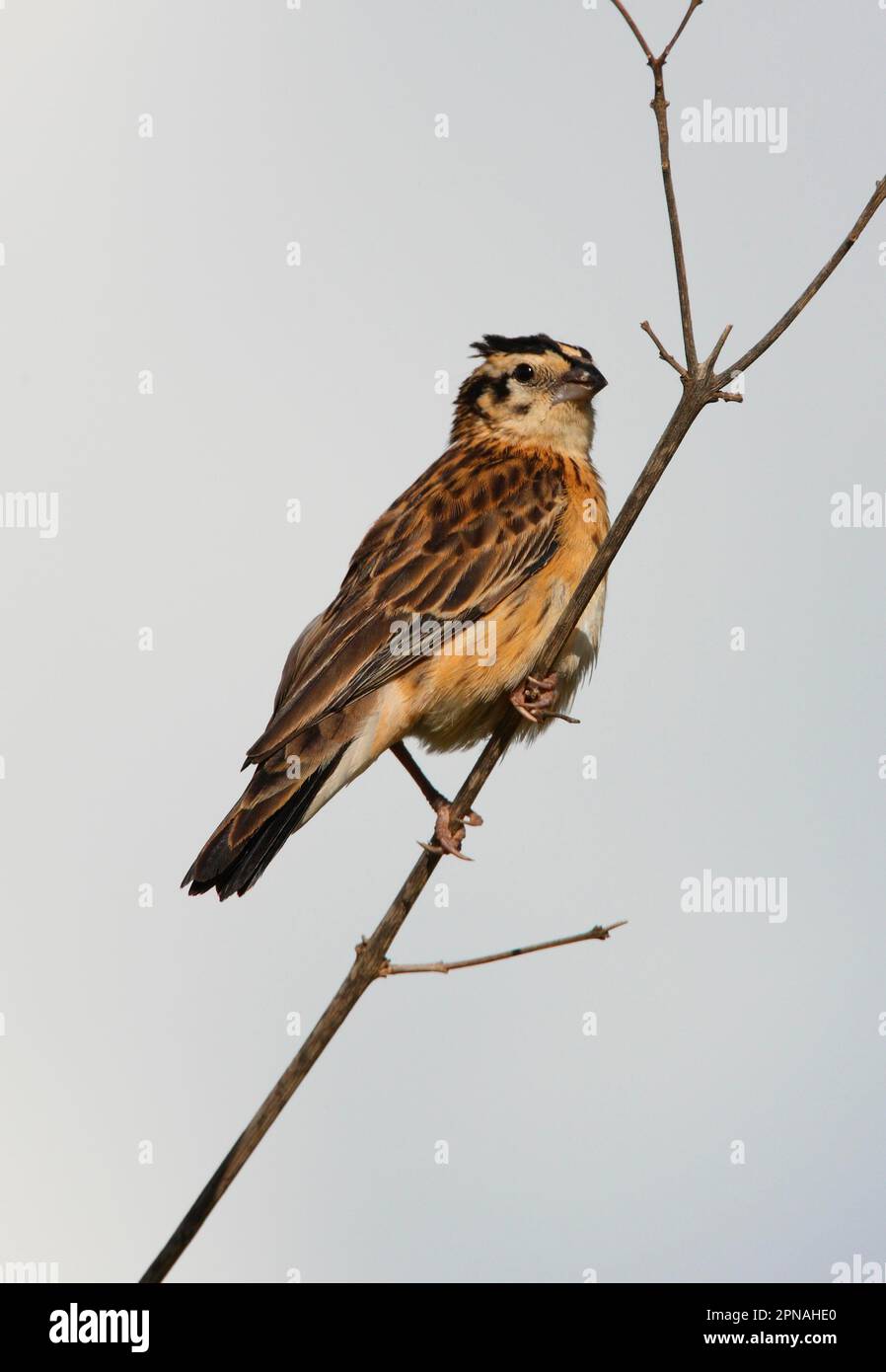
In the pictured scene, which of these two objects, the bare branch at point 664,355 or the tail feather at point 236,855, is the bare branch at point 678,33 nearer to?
the bare branch at point 664,355

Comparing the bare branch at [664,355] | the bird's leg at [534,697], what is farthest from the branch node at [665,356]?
the bird's leg at [534,697]

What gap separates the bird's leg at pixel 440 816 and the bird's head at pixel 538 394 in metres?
1.81

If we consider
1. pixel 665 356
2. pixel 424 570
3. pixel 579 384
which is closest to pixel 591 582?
pixel 665 356

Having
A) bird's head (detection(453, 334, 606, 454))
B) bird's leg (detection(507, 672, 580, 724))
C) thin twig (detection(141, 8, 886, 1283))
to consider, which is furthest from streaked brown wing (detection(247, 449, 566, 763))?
thin twig (detection(141, 8, 886, 1283))

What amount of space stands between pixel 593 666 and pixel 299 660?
1.41 meters

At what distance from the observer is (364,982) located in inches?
176

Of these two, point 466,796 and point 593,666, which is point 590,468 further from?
point 466,796

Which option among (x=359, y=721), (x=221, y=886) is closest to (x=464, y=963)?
(x=221, y=886)

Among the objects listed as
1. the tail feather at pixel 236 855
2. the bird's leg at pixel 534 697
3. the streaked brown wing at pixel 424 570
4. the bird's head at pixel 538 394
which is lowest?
the tail feather at pixel 236 855

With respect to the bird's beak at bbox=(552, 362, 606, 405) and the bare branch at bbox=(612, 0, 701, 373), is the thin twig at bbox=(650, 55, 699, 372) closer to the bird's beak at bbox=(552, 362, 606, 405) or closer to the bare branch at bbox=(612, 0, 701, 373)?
the bare branch at bbox=(612, 0, 701, 373)

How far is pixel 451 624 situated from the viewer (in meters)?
7.55

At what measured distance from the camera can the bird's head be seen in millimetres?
8586

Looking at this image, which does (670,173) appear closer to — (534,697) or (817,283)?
(817,283)

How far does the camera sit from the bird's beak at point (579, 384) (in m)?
8.48
